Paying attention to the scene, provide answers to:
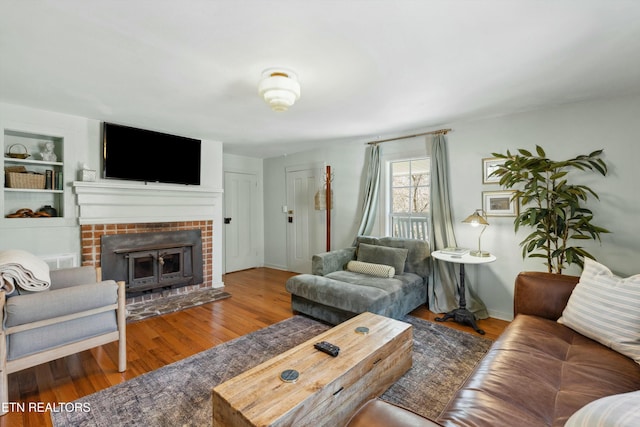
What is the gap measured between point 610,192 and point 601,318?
1.65 metres

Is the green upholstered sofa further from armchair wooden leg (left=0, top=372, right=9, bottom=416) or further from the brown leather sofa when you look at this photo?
armchair wooden leg (left=0, top=372, right=9, bottom=416)

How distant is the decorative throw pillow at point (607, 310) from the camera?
1461 mm

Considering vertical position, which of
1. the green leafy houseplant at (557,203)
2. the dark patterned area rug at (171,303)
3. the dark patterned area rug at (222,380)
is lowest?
the dark patterned area rug at (222,380)

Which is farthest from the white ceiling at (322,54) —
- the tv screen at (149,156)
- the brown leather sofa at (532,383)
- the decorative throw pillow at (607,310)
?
the brown leather sofa at (532,383)

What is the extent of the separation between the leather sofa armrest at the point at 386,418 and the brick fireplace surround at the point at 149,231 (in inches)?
141

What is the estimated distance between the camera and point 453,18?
4.96ft

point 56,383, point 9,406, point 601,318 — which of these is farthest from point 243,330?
point 601,318

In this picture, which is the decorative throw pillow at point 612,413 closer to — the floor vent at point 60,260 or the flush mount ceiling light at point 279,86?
the flush mount ceiling light at point 279,86

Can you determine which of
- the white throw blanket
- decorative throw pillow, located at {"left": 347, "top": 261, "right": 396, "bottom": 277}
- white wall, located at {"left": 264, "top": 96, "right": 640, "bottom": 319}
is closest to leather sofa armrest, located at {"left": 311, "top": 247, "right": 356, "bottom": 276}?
decorative throw pillow, located at {"left": 347, "top": 261, "right": 396, "bottom": 277}

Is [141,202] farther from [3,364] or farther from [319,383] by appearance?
[319,383]

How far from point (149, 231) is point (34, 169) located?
1.29 metres

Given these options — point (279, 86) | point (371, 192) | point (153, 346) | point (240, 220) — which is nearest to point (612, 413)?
point (279, 86)

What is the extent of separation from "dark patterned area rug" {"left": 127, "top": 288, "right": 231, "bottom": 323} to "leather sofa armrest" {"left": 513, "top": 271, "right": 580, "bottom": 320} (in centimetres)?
329

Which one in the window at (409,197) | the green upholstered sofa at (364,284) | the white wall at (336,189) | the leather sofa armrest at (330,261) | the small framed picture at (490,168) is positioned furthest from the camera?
the white wall at (336,189)
